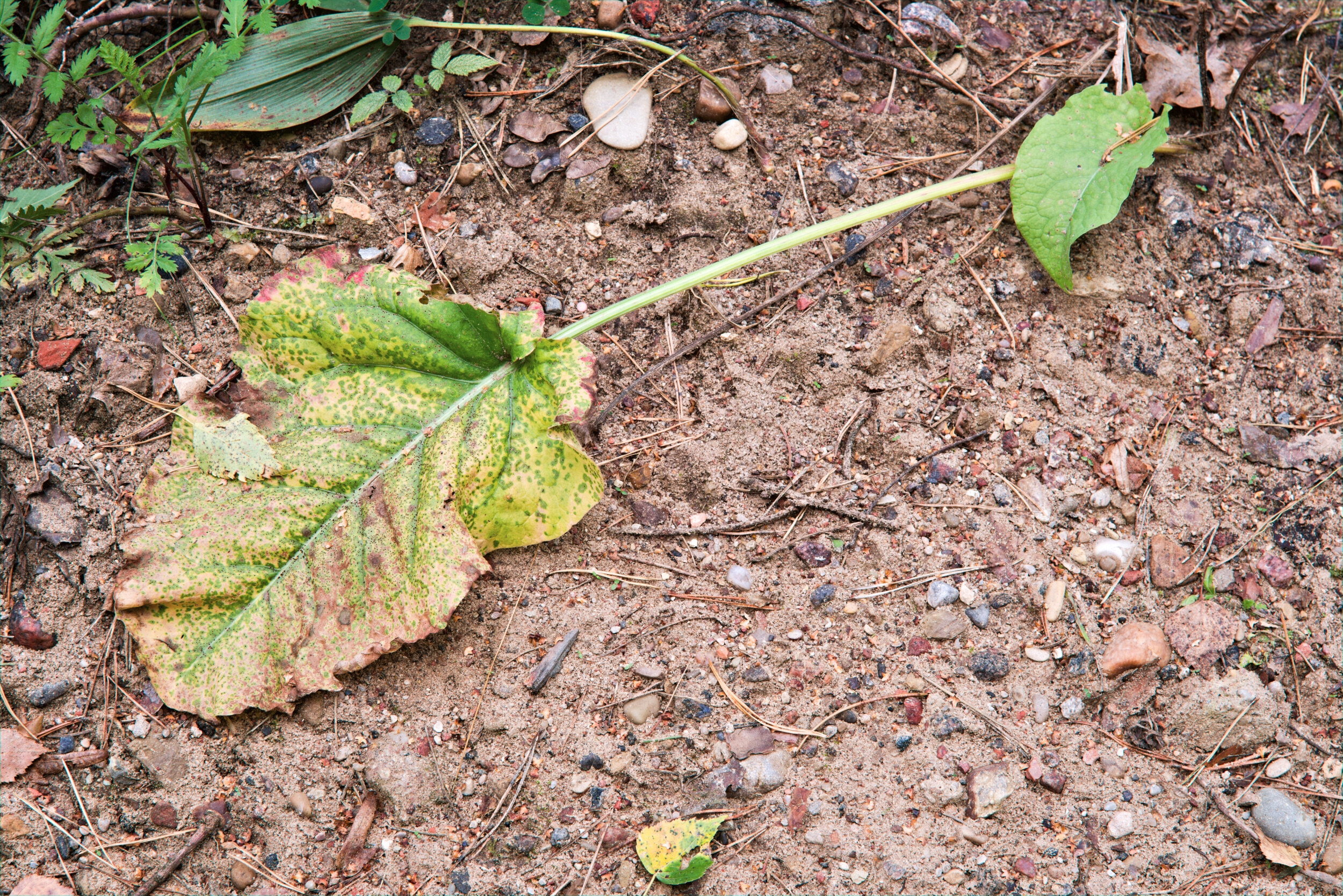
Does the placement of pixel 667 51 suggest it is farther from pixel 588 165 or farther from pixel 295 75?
pixel 295 75

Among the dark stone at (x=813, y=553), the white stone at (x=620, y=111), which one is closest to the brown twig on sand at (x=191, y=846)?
the dark stone at (x=813, y=553)

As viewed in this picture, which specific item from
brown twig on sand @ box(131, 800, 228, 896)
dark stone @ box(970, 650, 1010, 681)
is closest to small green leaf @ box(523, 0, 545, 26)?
dark stone @ box(970, 650, 1010, 681)

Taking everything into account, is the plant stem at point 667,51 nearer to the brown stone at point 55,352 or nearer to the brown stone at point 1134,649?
the brown stone at point 55,352

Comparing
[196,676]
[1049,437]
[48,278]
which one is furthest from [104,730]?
[1049,437]

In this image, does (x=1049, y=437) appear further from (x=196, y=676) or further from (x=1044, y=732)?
(x=196, y=676)

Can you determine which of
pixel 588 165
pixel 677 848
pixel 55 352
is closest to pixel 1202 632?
pixel 677 848
